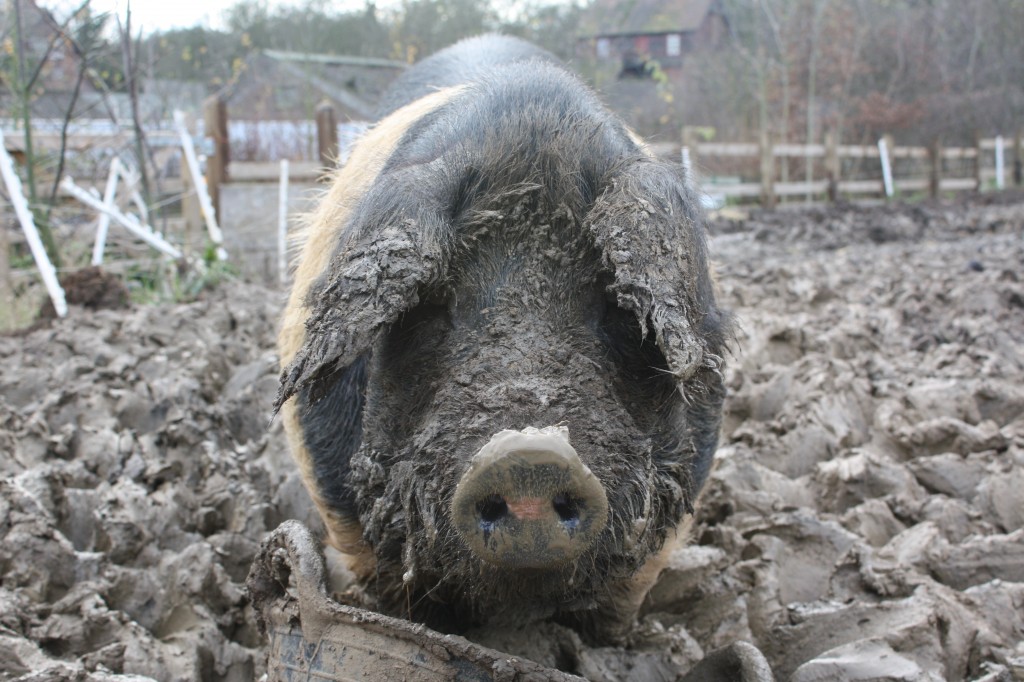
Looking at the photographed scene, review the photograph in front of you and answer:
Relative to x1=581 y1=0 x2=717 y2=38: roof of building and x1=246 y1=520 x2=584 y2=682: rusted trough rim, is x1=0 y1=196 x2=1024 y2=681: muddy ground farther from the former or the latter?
x1=581 y1=0 x2=717 y2=38: roof of building

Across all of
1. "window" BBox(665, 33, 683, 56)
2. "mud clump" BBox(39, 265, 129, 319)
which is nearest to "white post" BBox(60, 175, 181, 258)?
"mud clump" BBox(39, 265, 129, 319)

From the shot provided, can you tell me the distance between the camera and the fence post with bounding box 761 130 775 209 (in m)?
19.4

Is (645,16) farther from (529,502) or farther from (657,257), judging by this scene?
(529,502)

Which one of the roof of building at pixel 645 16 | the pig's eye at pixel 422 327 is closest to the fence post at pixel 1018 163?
the roof of building at pixel 645 16

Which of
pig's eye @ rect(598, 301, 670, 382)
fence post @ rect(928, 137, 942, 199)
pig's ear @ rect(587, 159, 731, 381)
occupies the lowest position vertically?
pig's eye @ rect(598, 301, 670, 382)

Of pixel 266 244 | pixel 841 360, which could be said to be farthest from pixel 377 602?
pixel 266 244

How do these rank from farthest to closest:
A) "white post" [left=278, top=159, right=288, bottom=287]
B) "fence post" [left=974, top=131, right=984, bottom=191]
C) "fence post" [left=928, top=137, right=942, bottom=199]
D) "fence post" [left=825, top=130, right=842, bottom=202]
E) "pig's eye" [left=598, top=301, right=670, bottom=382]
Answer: "fence post" [left=974, top=131, right=984, bottom=191]
"fence post" [left=928, top=137, right=942, bottom=199]
"fence post" [left=825, top=130, right=842, bottom=202]
"white post" [left=278, top=159, right=288, bottom=287]
"pig's eye" [left=598, top=301, right=670, bottom=382]

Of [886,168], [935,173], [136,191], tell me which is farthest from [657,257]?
[935,173]

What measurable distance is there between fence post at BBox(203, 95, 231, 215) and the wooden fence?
8.99 m

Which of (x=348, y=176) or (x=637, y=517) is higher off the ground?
(x=348, y=176)

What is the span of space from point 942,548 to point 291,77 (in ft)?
85.0

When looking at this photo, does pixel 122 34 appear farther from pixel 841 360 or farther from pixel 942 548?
pixel 942 548

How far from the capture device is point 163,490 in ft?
10.1

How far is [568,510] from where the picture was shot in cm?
164
